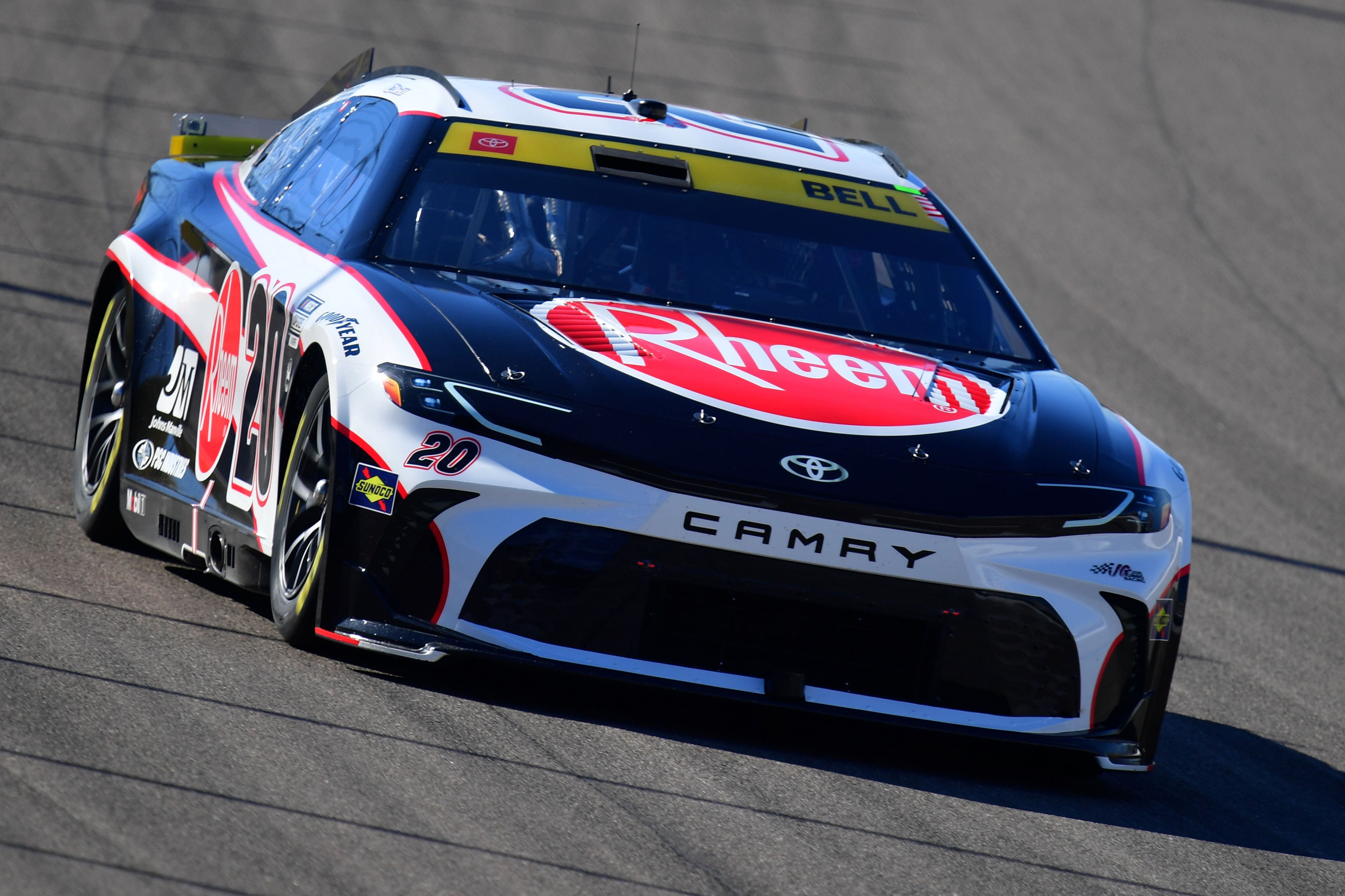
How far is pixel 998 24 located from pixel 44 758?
1613cm

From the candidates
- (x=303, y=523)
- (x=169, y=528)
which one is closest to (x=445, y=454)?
(x=303, y=523)

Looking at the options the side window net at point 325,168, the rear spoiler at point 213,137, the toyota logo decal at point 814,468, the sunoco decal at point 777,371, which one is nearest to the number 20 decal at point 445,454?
the sunoco decal at point 777,371

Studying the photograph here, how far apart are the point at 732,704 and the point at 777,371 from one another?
0.99 m

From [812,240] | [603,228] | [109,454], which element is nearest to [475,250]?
[603,228]

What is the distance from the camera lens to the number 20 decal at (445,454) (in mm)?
4547

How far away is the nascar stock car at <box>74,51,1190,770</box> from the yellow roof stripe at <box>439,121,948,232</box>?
2 cm

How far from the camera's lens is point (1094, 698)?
4828mm

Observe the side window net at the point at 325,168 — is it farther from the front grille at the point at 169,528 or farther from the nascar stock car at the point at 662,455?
the front grille at the point at 169,528

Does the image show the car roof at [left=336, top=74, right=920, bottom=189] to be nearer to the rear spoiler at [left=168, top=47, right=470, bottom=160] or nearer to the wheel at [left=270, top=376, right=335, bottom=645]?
the rear spoiler at [left=168, top=47, right=470, bottom=160]

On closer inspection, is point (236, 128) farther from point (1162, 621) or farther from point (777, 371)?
point (1162, 621)

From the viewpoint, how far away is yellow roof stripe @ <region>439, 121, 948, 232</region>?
587cm

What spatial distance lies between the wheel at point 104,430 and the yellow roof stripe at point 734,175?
1.46 m

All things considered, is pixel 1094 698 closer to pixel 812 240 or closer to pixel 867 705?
pixel 867 705

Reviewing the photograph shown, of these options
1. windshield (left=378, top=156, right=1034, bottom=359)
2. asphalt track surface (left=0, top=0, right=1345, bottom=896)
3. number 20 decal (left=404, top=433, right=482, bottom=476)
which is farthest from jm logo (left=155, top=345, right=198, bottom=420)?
number 20 decal (left=404, top=433, right=482, bottom=476)
